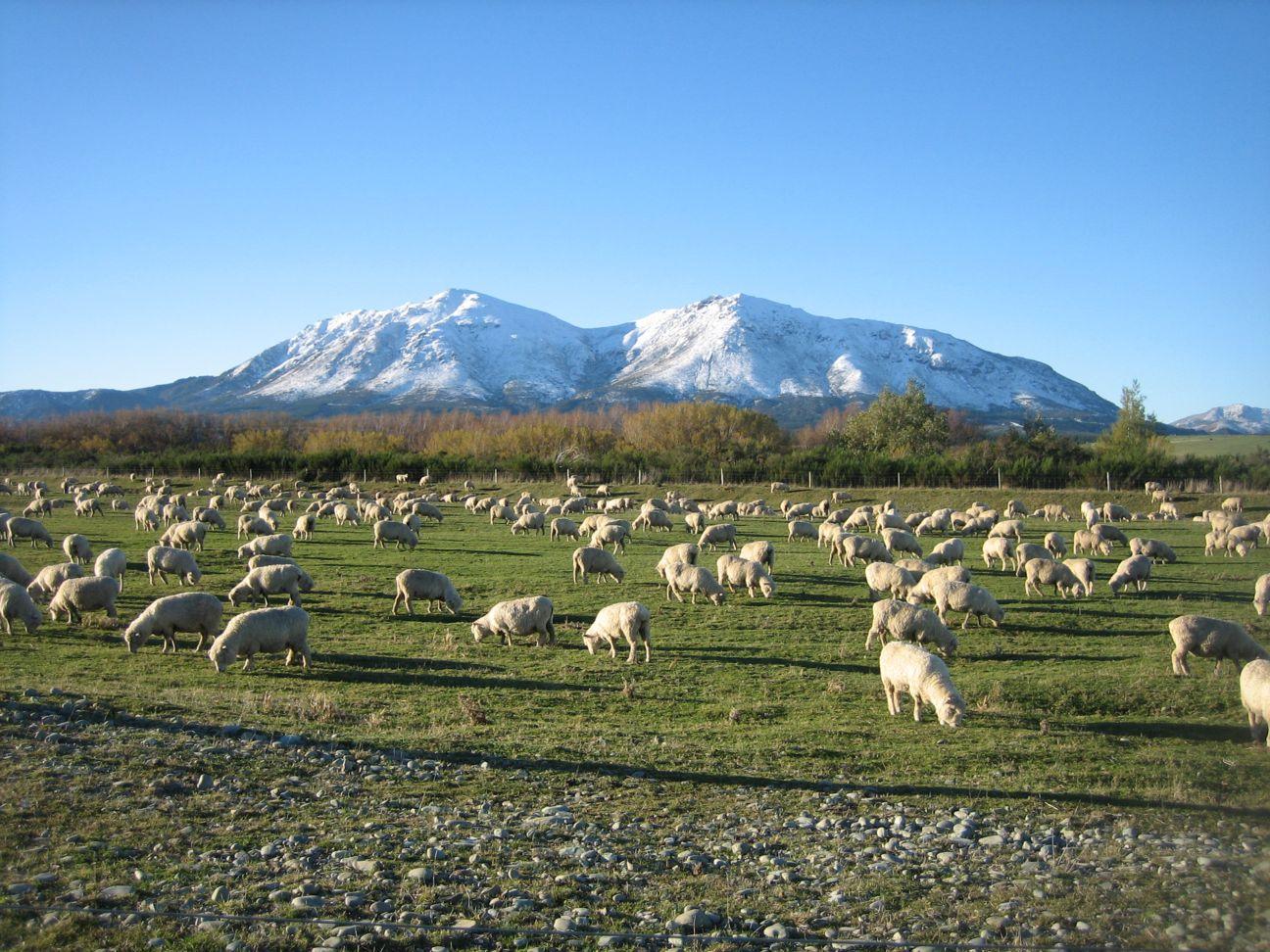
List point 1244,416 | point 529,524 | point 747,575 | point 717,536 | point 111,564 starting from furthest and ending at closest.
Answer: point 529,524, point 717,536, point 111,564, point 747,575, point 1244,416

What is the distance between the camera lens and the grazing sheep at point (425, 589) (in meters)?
22.7

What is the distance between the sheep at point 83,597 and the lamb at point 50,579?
6.75 feet

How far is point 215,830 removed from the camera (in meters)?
8.59

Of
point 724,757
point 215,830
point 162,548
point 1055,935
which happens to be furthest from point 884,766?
point 162,548

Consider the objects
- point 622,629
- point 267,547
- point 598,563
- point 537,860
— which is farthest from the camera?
point 267,547

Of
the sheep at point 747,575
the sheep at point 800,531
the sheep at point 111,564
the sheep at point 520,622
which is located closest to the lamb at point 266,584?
the sheep at point 111,564

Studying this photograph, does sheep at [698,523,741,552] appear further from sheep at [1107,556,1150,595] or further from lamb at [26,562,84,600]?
lamb at [26,562,84,600]

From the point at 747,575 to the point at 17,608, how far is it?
17986 millimetres

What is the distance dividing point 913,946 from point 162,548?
84.0ft

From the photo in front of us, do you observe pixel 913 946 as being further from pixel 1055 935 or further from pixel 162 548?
pixel 162 548

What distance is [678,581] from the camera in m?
24.5

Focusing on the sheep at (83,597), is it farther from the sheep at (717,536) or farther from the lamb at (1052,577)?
the lamb at (1052,577)

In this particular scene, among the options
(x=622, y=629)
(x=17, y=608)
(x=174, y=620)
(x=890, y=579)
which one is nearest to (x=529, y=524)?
(x=890, y=579)

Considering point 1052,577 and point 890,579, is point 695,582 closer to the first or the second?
point 890,579
